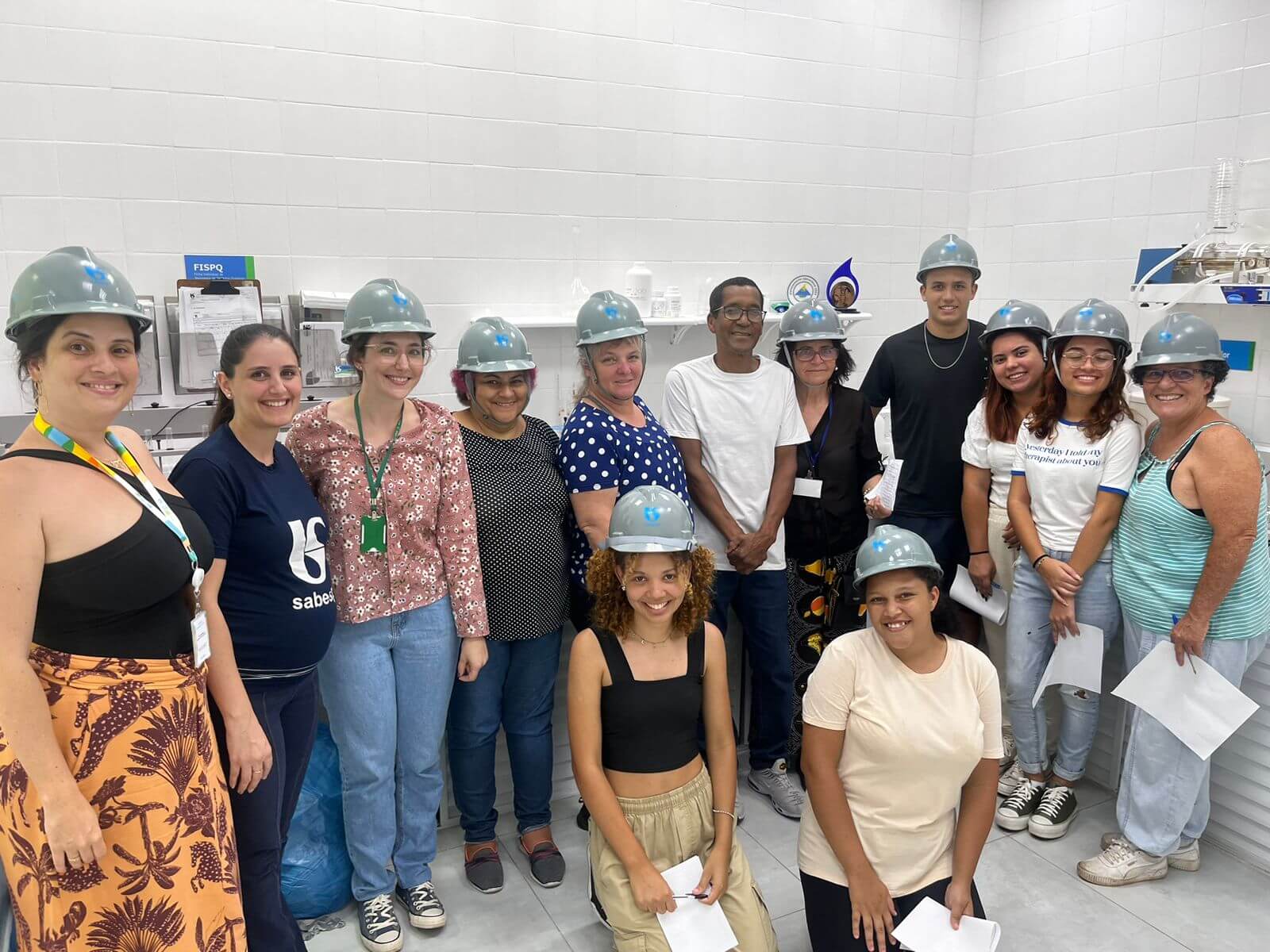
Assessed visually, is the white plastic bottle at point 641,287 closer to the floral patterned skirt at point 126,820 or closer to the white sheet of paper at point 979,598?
the white sheet of paper at point 979,598

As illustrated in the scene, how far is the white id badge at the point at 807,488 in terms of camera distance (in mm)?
3057

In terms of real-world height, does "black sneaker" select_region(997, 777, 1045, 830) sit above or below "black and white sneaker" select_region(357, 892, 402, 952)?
above

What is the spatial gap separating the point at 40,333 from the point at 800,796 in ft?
8.54

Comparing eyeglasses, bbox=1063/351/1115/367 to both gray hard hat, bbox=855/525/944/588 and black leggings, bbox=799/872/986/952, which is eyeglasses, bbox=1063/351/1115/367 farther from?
black leggings, bbox=799/872/986/952

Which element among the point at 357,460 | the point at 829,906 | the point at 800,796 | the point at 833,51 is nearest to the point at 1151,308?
the point at 833,51

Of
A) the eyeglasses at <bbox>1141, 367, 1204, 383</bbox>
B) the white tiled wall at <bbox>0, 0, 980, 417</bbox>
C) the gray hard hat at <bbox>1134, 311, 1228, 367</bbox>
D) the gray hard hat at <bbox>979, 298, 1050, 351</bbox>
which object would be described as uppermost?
the white tiled wall at <bbox>0, 0, 980, 417</bbox>

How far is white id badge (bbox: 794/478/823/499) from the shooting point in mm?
3057

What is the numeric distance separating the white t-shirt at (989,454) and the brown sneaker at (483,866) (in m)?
1.98

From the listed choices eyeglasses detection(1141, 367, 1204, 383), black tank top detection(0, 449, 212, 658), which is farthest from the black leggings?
black tank top detection(0, 449, 212, 658)

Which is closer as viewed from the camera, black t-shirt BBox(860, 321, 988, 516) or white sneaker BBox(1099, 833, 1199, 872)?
white sneaker BBox(1099, 833, 1199, 872)

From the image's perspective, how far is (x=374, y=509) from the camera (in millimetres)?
2264

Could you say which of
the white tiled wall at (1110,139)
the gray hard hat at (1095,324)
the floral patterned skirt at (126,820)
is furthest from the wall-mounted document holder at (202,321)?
the white tiled wall at (1110,139)

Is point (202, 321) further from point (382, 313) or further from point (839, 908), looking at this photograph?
point (839, 908)

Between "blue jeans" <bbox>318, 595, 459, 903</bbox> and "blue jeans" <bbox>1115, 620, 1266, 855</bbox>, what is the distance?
2022 millimetres
